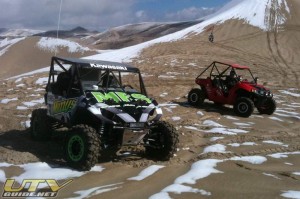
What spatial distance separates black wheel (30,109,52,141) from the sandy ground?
164mm

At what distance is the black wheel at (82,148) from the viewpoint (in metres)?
5.67

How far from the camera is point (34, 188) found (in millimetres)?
4973

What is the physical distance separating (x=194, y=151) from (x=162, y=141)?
84 cm

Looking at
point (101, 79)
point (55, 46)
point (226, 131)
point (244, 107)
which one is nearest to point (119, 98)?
point (101, 79)

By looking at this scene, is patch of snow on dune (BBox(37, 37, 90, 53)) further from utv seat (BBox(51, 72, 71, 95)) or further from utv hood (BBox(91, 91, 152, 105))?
utv hood (BBox(91, 91, 152, 105))

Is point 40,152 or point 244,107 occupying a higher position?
point 244,107

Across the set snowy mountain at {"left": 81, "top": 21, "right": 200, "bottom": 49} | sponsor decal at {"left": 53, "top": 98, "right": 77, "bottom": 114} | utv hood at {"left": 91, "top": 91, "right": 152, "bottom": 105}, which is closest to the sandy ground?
sponsor decal at {"left": 53, "top": 98, "right": 77, "bottom": 114}

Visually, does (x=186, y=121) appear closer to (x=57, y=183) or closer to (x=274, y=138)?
(x=274, y=138)

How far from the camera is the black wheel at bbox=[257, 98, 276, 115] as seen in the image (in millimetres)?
11492

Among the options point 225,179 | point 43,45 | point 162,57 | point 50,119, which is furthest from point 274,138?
point 43,45

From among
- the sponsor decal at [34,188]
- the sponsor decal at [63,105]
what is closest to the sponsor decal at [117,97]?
the sponsor decal at [63,105]

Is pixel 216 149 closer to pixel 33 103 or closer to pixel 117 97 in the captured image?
pixel 117 97

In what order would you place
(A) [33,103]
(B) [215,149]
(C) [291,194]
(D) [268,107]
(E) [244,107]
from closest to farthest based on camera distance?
1. (C) [291,194]
2. (B) [215,149]
3. (E) [244,107]
4. (D) [268,107]
5. (A) [33,103]

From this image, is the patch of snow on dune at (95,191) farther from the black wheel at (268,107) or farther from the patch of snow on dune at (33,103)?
the black wheel at (268,107)
